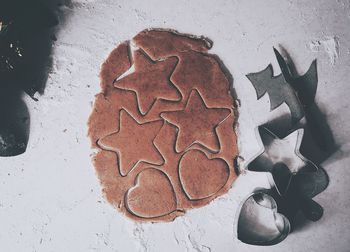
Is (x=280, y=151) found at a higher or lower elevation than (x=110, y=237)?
higher

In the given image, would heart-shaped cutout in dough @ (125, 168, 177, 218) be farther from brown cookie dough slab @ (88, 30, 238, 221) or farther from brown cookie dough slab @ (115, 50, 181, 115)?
brown cookie dough slab @ (115, 50, 181, 115)

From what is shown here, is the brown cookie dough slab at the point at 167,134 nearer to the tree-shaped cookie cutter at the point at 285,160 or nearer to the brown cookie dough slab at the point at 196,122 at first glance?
the brown cookie dough slab at the point at 196,122

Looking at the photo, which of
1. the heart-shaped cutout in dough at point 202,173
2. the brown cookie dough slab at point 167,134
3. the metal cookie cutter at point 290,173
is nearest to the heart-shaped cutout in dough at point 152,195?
the brown cookie dough slab at point 167,134

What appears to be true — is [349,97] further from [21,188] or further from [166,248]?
[21,188]

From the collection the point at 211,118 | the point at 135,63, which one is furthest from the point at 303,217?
the point at 135,63

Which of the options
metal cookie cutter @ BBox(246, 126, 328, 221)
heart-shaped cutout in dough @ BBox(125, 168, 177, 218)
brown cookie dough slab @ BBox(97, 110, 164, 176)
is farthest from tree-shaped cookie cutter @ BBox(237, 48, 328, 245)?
brown cookie dough slab @ BBox(97, 110, 164, 176)

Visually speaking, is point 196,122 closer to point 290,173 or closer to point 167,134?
point 167,134
